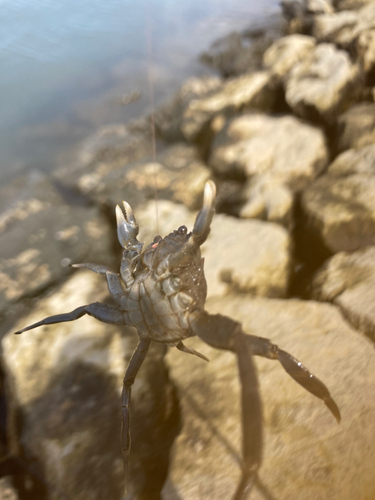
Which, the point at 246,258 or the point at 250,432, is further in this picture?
the point at 246,258

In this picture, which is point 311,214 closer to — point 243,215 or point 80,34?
point 243,215

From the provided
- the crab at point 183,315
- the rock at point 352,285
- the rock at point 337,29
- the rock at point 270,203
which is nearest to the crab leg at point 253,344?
the crab at point 183,315

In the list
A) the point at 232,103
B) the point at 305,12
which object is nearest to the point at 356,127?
the point at 232,103

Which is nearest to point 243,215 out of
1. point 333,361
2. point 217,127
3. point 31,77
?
point 333,361

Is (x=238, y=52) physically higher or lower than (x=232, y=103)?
A: higher

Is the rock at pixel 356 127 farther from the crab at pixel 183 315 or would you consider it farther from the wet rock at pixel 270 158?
the crab at pixel 183 315

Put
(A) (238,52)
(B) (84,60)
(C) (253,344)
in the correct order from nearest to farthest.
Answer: (C) (253,344) < (A) (238,52) < (B) (84,60)

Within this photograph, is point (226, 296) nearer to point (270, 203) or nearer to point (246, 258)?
point (246, 258)
